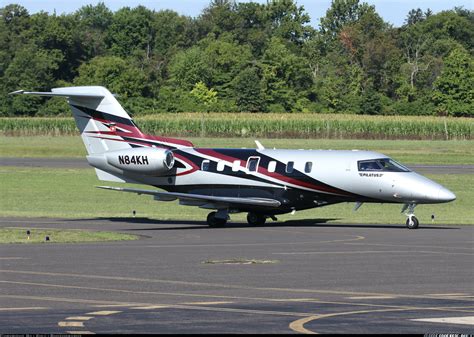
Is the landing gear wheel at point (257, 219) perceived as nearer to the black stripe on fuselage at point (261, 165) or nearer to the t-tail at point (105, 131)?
the black stripe on fuselage at point (261, 165)

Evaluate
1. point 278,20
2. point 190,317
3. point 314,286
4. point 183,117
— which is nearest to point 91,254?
point 314,286

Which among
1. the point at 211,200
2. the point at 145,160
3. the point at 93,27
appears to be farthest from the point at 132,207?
the point at 93,27

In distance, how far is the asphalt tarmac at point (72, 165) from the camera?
64812 mm

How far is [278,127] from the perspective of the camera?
108m

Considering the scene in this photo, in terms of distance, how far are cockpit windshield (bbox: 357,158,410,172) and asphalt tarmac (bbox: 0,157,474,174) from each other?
87.1 ft

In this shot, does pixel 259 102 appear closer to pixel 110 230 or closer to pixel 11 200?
pixel 11 200

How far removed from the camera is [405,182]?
118ft

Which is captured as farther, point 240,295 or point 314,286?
point 314,286

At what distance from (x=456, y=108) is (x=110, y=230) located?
90.3m

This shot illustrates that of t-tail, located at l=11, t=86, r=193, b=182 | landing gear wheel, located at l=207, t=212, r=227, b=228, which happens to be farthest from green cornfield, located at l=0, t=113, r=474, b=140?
landing gear wheel, located at l=207, t=212, r=227, b=228

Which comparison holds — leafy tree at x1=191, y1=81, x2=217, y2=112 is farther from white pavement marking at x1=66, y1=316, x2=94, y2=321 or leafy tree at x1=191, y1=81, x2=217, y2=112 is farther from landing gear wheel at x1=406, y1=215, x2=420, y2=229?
white pavement marking at x1=66, y1=316, x2=94, y2=321

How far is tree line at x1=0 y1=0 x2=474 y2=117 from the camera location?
124 m

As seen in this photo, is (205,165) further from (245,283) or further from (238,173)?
(245,283)

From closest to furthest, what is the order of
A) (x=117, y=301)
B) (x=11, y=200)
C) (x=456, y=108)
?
1. (x=117, y=301)
2. (x=11, y=200)
3. (x=456, y=108)
